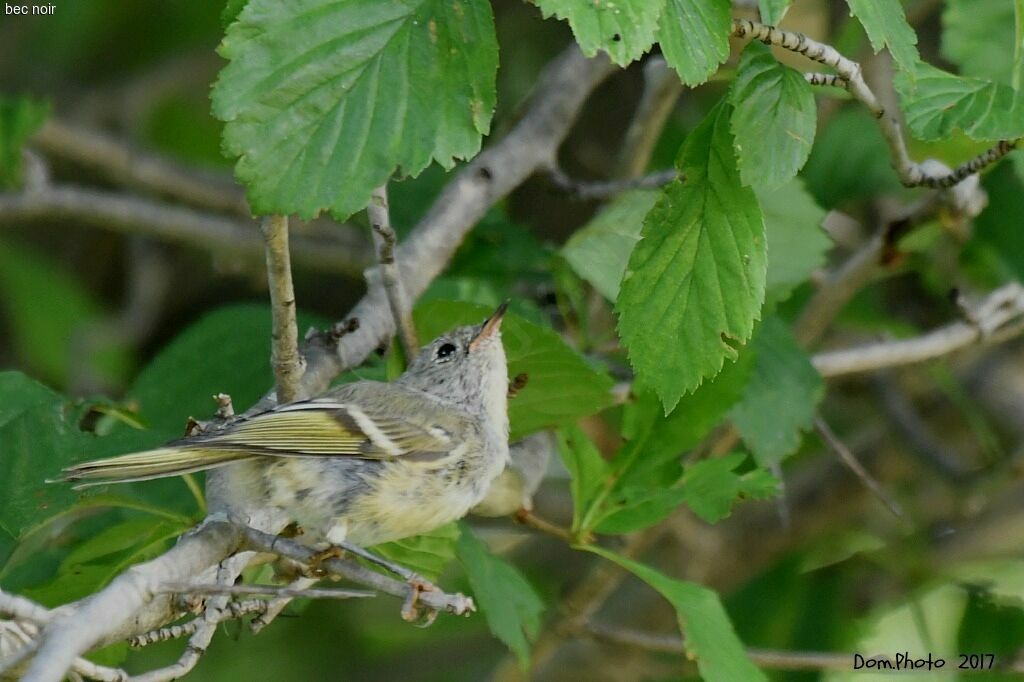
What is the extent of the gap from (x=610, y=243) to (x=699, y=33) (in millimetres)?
1076

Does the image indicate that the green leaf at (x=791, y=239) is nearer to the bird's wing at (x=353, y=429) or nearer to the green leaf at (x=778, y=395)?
the green leaf at (x=778, y=395)

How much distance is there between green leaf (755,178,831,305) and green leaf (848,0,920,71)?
1.04 meters

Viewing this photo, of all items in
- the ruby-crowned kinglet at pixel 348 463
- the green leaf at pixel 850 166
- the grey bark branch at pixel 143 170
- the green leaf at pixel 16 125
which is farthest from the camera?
the grey bark branch at pixel 143 170

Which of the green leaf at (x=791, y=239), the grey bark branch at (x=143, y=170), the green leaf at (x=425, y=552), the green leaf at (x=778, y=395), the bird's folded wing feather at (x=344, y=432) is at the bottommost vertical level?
the green leaf at (x=425, y=552)

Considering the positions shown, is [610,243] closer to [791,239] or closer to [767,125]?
[791,239]

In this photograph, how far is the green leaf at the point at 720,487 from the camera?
255 cm

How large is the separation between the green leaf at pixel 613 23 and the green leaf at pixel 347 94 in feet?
0.64

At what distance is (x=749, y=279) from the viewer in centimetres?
202

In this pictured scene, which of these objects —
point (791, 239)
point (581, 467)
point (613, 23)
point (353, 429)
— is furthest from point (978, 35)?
point (353, 429)

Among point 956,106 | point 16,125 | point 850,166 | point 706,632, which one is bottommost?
point 706,632

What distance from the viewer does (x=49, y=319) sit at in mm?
4879

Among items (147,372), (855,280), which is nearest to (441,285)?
(147,372)

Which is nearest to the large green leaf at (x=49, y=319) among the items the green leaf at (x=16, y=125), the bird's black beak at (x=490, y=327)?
the green leaf at (x=16, y=125)

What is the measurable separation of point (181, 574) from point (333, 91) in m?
0.72
